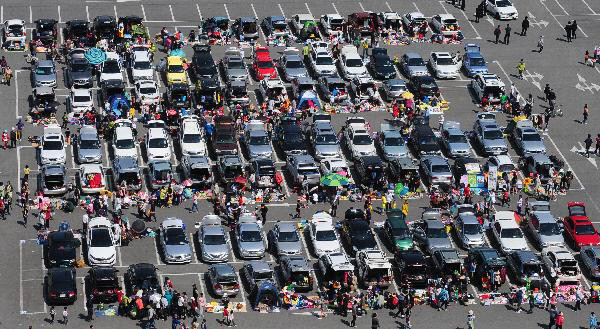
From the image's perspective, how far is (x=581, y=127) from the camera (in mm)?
158500

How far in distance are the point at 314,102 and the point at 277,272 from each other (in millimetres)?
26741

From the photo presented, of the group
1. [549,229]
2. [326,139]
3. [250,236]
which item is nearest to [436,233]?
[549,229]

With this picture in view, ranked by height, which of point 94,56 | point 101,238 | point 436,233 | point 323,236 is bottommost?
point 323,236

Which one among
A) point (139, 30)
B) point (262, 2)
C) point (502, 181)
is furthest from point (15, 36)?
point (502, 181)

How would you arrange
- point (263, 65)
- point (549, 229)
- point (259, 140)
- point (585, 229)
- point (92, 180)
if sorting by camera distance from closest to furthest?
point (549, 229) < point (585, 229) < point (92, 180) < point (259, 140) < point (263, 65)

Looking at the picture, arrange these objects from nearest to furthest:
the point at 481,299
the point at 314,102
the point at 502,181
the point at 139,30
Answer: the point at 481,299, the point at 502,181, the point at 314,102, the point at 139,30

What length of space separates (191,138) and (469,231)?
82.1 ft

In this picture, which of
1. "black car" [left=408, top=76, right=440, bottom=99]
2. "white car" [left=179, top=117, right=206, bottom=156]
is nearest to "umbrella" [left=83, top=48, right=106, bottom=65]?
"white car" [left=179, top=117, right=206, bottom=156]

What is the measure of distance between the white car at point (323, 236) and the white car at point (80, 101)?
25692 mm

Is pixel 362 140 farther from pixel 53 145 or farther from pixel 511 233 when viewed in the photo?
pixel 53 145

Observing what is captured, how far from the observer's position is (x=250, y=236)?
136 meters

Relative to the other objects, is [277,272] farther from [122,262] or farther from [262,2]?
[262,2]

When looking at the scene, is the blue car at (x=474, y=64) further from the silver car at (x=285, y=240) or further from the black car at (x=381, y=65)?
the silver car at (x=285, y=240)

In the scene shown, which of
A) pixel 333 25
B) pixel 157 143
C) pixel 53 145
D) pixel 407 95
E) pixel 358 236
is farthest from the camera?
pixel 333 25
